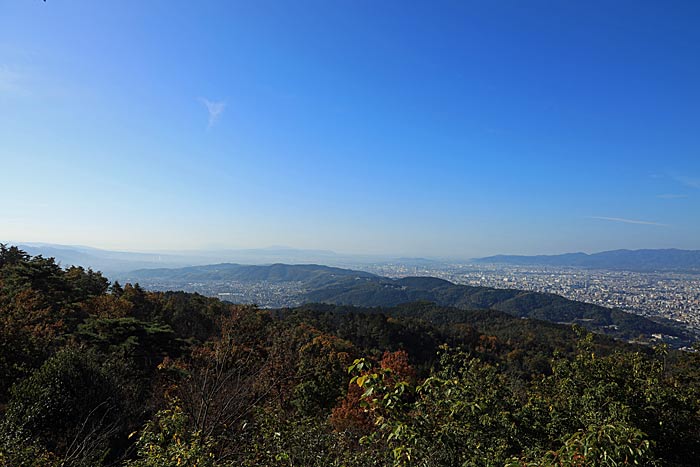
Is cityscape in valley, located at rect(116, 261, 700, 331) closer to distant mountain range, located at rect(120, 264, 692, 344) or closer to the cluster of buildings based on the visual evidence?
the cluster of buildings

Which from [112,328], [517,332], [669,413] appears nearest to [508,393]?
[669,413]

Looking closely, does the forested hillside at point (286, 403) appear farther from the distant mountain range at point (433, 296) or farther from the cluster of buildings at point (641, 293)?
the cluster of buildings at point (641, 293)

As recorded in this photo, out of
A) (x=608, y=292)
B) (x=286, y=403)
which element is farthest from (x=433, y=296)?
(x=286, y=403)

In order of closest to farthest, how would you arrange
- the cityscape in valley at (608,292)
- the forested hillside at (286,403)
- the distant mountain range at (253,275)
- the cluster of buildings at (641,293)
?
1. the forested hillside at (286,403)
2. the cluster of buildings at (641,293)
3. the cityscape in valley at (608,292)
4. the distant mountain range at (253,275)

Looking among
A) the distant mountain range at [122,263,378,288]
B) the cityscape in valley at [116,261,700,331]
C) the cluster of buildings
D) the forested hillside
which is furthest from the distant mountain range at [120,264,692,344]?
the forested hillside

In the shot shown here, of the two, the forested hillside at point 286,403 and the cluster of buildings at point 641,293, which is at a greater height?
the forested hillside at point 286,403

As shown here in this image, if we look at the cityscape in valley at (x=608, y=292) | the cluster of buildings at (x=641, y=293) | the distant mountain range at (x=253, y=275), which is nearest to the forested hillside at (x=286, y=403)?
the cityscape in valley at (x=608, y=292)
